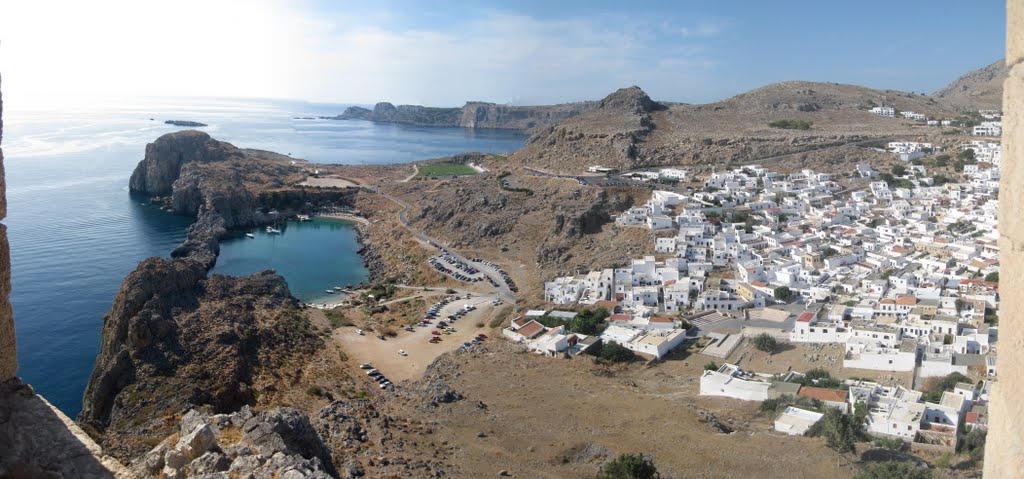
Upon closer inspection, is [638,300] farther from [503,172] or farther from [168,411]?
[503,172]

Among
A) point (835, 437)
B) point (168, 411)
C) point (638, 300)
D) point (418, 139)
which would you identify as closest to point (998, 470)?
point (835, 437)

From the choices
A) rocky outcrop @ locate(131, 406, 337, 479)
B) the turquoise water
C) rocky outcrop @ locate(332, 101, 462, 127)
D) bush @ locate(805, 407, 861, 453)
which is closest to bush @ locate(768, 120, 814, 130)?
the turquoise water

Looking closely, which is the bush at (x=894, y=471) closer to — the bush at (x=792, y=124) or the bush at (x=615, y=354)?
the bush at (x=615, y=354)

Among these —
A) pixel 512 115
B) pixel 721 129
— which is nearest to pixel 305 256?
pixel 721 129

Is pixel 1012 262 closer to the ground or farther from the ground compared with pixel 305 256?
farther from the ground

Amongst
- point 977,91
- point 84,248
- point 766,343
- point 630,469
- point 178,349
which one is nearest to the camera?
point 630,469

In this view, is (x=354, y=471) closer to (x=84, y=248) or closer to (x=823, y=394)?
(x=823, y=394)

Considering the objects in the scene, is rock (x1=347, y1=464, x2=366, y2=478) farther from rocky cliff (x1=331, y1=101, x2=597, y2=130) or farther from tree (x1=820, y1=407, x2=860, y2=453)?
rocky cliff (x1=331, y1=101, x2=597, y2=130)
